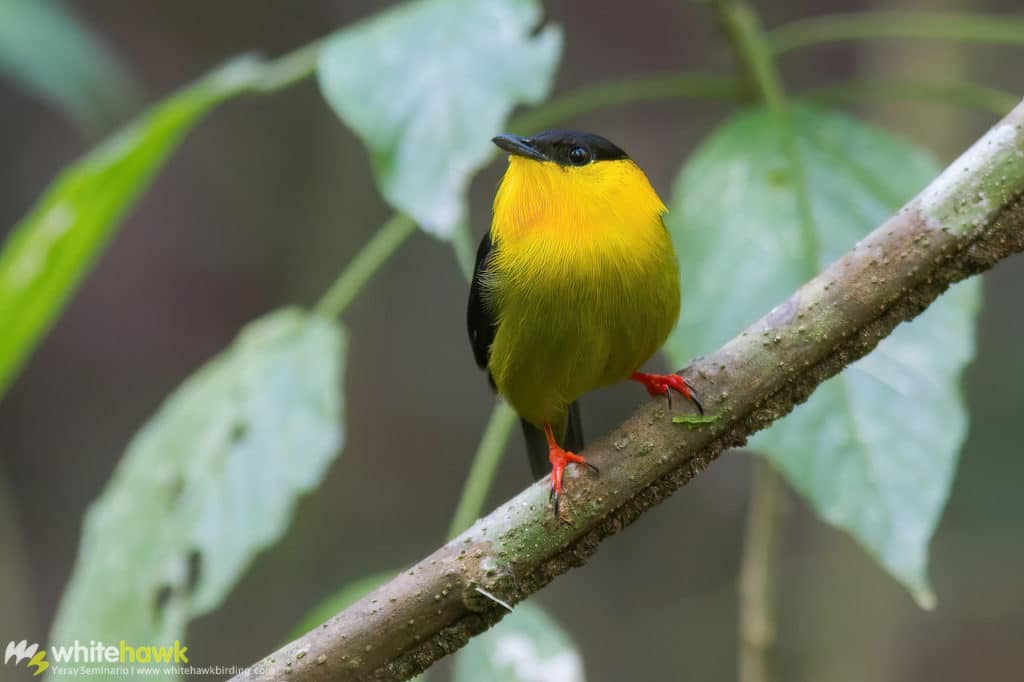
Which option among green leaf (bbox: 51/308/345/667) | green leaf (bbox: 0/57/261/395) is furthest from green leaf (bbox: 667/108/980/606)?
green leaf (bbox: 0/57/261/395)

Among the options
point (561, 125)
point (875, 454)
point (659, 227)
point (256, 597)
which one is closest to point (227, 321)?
point (256, 597)

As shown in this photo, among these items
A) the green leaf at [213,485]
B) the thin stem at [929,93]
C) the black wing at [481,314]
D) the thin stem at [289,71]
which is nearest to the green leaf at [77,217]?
the thin stem at [289,71]

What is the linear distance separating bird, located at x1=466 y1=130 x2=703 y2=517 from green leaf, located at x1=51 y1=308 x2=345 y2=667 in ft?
1.40

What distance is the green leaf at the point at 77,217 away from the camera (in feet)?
8.25

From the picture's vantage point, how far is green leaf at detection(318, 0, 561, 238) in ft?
6.28

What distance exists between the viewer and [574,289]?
2.33m

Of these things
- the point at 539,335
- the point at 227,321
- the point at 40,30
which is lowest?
the point at 227,321

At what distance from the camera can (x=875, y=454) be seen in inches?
83.4

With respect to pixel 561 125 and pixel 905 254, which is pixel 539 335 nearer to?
pixel 905 254

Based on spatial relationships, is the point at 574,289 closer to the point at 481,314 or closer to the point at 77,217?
the point at 481,314

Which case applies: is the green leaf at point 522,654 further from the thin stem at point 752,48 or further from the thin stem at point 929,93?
the thin stem at point 929,93

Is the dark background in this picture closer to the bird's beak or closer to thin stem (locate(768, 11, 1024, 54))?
thin stem (locate(768, 11, 1024, 54))

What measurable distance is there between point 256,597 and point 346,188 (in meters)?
2.34

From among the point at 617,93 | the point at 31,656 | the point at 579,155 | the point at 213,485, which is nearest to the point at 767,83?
the point at 617,93
